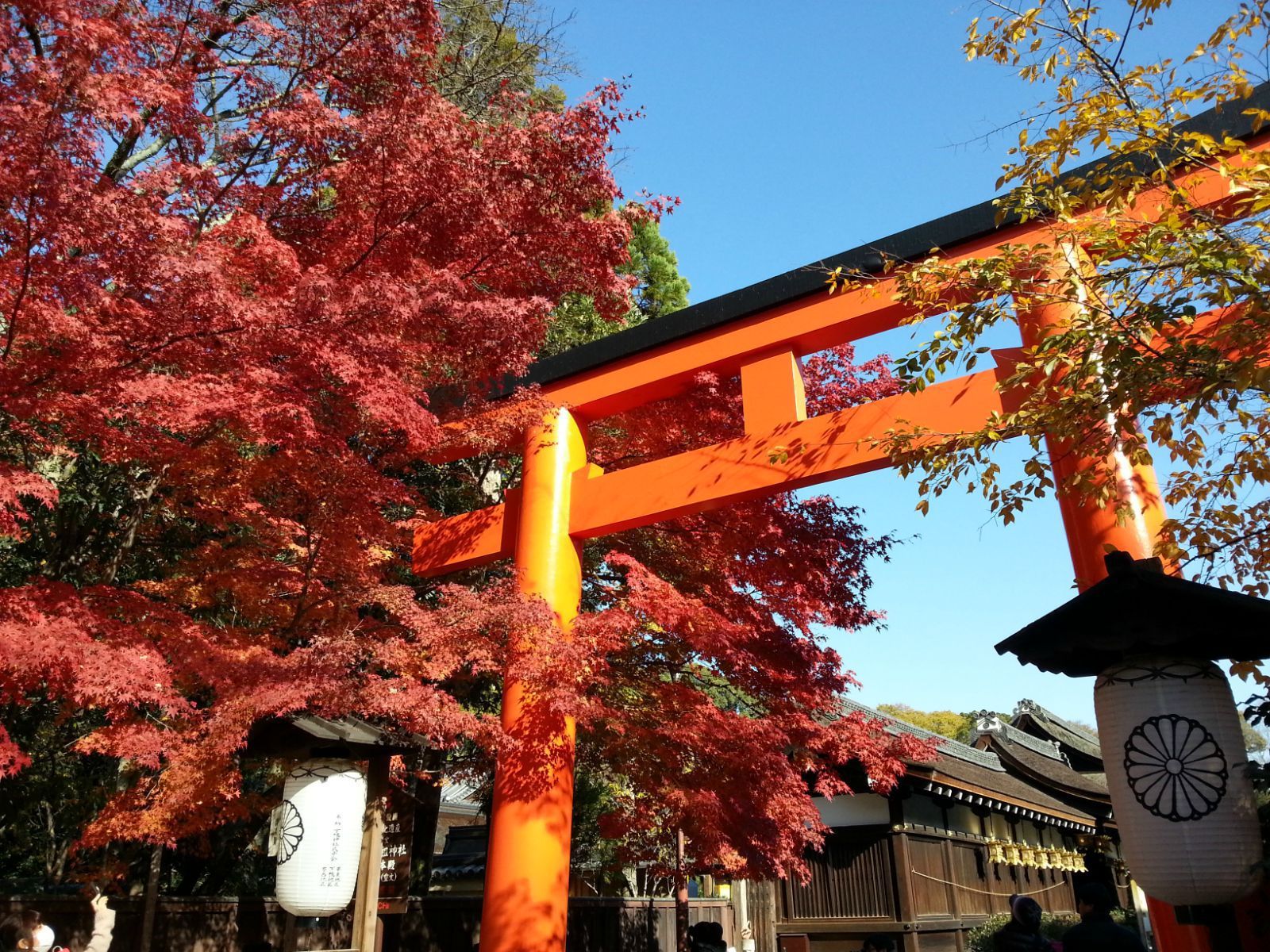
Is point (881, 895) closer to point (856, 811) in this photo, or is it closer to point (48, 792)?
point (856, 811)

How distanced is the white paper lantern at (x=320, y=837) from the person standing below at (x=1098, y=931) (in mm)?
4695

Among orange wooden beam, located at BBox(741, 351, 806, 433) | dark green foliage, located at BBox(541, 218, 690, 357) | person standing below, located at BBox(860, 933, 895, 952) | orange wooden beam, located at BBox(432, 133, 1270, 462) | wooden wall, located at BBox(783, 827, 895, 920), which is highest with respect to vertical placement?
dark green foliage, located at BBox(541, 218, 690, 357)

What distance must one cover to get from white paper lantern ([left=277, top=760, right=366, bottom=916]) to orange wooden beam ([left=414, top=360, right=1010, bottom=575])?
3030 millimetres

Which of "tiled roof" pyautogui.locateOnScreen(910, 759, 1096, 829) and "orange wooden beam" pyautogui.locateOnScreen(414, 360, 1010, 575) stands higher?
"orange wooden beam" pyautogui.locateOnScreen(414, 360, 1010, 575)

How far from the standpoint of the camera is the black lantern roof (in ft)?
12.6

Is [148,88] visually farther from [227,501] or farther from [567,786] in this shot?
[567,786]

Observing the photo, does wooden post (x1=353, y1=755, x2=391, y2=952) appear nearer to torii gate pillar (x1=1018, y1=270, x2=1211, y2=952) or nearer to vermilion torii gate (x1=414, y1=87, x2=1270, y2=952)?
vermilion torii gate (x1=414, y1=87, x2=1270, y2=952)

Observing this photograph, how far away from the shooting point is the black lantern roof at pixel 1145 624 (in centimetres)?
385

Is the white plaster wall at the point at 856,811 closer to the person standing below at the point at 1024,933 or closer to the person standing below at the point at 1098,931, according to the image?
the person standing below at the point at 1024,933

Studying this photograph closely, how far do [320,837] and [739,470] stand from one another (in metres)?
4.29

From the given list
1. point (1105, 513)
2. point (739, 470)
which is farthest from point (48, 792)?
point (1105, 513)

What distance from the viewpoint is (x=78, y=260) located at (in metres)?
5.68

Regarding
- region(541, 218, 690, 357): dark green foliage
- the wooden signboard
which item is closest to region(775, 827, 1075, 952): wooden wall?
the wooden signboard

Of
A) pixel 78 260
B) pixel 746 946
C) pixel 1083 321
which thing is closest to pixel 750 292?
pixel 1083 321
